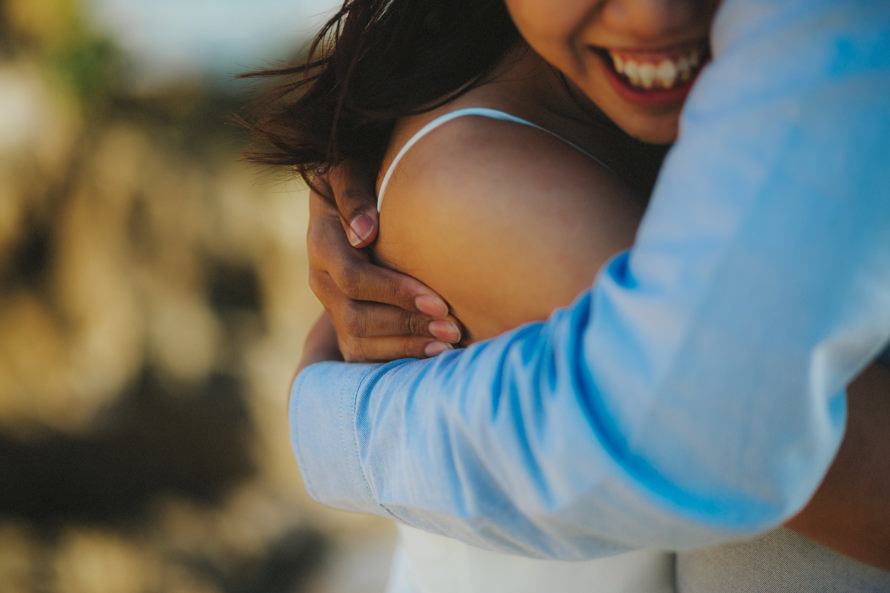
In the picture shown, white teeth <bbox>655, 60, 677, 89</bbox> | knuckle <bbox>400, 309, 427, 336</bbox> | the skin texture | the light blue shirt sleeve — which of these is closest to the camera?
the light blue shirt sleeve

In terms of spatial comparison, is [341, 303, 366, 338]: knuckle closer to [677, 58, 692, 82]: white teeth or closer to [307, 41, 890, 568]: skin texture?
[307, 41, 890, 568]: skin texture

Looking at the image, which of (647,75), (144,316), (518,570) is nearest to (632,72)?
(647,75)

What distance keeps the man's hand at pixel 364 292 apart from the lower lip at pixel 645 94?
1.02 ft

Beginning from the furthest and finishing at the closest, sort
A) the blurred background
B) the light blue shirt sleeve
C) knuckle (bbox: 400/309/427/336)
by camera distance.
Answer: the blurred background < knuckle (bbox: 400/309/427/336) < the light blue shirt sleeve

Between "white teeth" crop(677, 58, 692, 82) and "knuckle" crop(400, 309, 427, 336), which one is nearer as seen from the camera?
"white teeth" crop(677, 58, 692, 82)

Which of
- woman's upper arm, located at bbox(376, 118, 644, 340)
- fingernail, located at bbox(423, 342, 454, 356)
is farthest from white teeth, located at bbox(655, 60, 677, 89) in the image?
fingernail, located at bbox(423, 342, 454, 356)

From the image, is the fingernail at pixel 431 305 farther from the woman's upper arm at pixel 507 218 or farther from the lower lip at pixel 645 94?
the lower lip at pixel 645 94

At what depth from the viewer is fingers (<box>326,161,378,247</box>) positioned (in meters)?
0.98

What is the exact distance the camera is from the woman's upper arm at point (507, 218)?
27.5 inches

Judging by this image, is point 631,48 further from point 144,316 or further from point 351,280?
point 144,316

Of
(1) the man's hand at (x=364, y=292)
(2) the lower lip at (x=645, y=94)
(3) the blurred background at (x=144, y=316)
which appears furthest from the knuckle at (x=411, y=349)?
(3) the blurred background at (x=144, y=316)

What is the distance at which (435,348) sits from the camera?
91 cm

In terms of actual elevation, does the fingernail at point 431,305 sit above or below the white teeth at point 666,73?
below

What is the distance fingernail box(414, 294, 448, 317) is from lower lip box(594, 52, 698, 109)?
308mm
